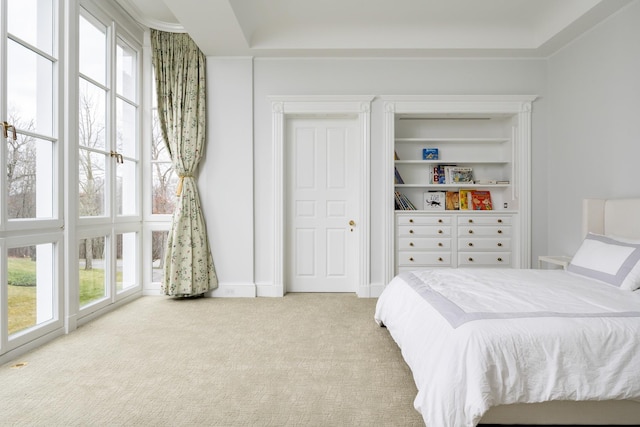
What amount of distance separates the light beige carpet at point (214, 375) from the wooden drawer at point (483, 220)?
173 centimetres

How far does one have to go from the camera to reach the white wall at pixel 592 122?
3.27 meters

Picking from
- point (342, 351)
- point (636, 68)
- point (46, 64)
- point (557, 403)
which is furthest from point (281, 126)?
point (557, 403)

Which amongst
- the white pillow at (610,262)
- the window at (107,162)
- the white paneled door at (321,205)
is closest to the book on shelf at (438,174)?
the white paneled door at (321,205)

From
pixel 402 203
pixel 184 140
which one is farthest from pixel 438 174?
pixel 184 140

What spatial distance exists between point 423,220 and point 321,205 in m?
1.19

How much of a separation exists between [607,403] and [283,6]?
3.94 metres

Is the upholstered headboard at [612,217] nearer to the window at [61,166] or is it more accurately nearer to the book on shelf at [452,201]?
the book on shelf at [452,201]

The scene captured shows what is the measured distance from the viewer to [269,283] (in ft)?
14.6

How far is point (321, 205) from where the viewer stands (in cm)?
461

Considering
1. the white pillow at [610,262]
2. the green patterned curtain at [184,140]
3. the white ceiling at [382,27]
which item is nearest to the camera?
the white pillow at [610,262]

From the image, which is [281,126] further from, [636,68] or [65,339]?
[636,68]

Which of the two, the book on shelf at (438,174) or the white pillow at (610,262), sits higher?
the book on shelf at (438,174)

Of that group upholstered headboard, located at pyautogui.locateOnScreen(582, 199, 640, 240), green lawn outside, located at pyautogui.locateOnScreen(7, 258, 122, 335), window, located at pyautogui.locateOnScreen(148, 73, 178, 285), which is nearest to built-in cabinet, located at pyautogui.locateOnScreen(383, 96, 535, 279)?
upholstered headboard, located at pyautogui.locateOnScreen(582, 199, 640, 240)

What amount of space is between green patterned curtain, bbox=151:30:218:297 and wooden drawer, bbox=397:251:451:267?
2169 mm
